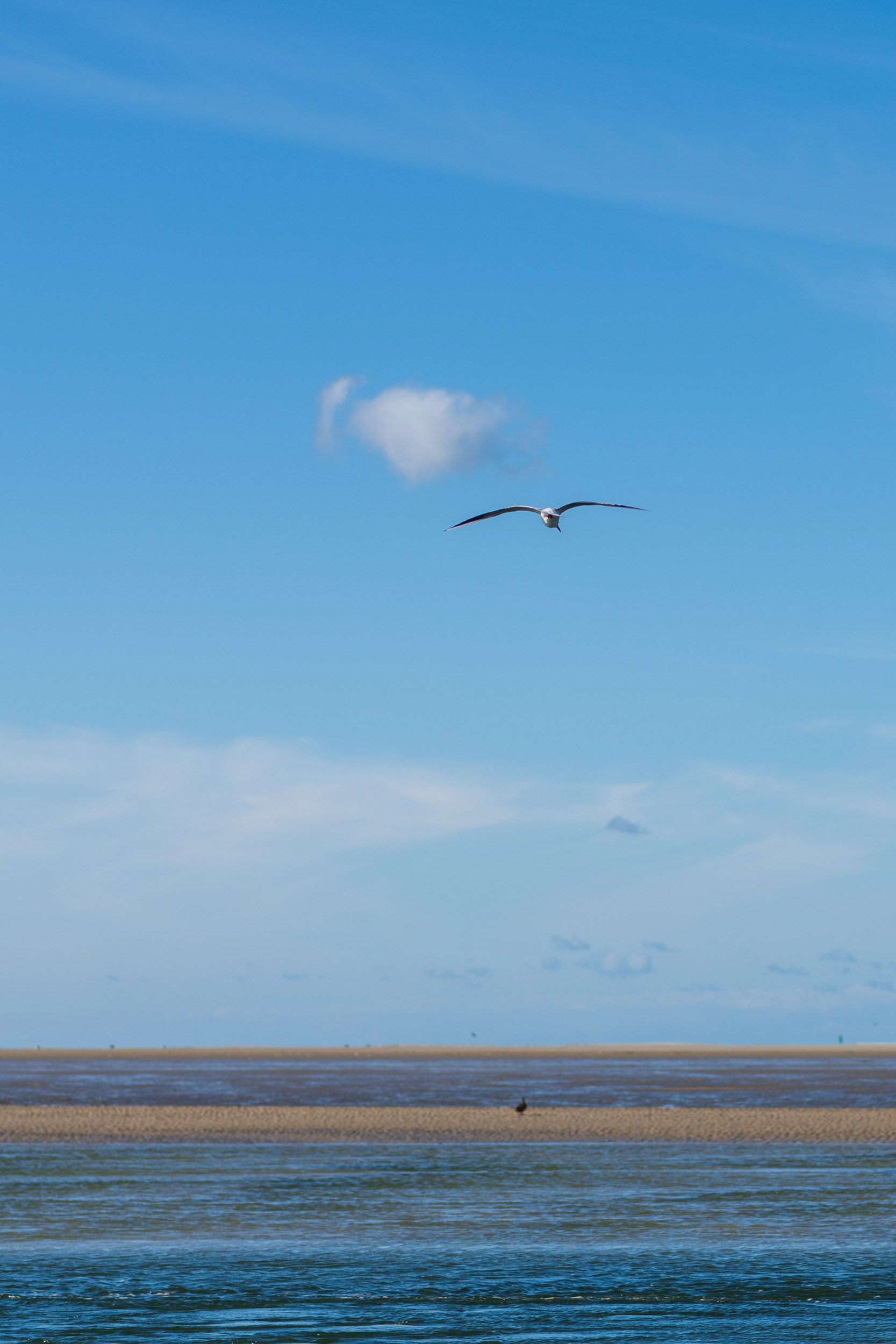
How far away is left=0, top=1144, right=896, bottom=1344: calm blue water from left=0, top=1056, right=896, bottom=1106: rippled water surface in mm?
27227

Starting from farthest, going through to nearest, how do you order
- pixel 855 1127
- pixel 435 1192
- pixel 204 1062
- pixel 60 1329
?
pixel 204 1062 < pixel 855 1127 < pixel 435 1192 < pixel 60 1329

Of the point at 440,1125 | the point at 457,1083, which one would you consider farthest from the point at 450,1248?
the point at 457,1083

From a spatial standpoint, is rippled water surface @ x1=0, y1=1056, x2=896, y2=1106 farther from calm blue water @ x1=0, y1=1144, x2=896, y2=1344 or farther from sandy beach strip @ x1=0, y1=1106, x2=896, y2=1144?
calm blue water @ x1=0, y1=1144, x2=896, y2=1344

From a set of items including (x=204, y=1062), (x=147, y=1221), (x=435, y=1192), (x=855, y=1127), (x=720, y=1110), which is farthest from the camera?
Answer: (x=204, y=1062)

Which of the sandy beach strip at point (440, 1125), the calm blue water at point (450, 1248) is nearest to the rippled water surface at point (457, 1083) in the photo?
the sandy beach strip at point (440, 1125)

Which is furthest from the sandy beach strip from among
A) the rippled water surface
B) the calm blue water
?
the calm blue water

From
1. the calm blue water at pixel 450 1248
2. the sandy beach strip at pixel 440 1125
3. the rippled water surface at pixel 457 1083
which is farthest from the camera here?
the rippled water surface at pixel 457 1083

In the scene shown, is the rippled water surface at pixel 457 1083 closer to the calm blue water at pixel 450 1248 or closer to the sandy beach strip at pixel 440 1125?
the sandy beach strip at pixel 440 1125

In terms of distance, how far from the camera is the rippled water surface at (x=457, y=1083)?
246ft

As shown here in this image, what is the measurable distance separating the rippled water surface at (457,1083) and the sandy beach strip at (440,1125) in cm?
445

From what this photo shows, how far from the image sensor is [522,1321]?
2462cm

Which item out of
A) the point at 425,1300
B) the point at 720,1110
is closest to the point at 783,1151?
the point at 720,1110

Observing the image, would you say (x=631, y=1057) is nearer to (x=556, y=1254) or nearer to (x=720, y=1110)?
(x=720, y=1110)

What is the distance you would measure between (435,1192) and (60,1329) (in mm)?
17788
